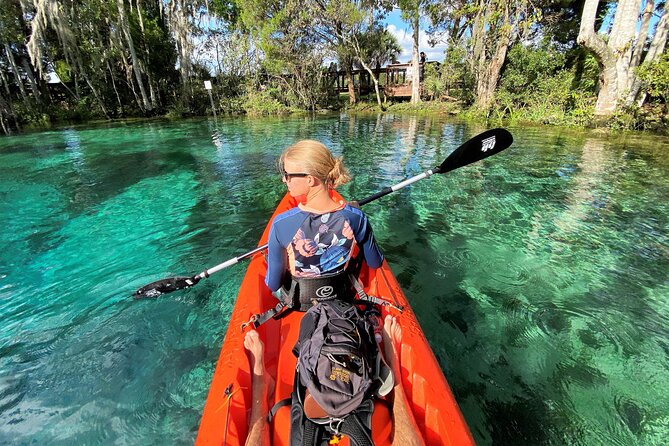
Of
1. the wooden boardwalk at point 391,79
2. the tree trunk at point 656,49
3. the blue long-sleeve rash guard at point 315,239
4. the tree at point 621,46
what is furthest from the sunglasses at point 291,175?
the wooden boardwalk at point 391,79

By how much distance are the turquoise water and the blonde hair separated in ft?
5.91

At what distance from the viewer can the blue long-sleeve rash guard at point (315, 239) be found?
1.94m

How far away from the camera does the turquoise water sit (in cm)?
235

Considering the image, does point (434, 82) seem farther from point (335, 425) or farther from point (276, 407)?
point (335, 425)

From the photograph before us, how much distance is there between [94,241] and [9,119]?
19.6 meters

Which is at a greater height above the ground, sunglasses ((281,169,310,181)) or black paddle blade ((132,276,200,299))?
sunglasses ((281,169,310,181))

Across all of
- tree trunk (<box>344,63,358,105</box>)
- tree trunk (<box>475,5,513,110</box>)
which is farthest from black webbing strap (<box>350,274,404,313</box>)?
tree trunk (<box>344,63,358,105</box>)

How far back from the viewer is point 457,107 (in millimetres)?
20438

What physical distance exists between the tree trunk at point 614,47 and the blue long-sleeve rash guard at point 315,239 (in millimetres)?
14380

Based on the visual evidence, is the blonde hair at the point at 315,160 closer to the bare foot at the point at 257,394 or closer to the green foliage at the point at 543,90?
the bare foot at the point at 257,394

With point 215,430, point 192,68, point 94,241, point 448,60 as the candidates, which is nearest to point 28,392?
point 215,430

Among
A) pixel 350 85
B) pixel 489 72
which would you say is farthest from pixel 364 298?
pixel 350 85

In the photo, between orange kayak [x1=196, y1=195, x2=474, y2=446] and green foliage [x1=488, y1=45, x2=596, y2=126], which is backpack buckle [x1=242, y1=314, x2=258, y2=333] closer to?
orange kayak [x1=196, y1=195, x2=474, y2=446]

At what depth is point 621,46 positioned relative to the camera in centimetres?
1164
